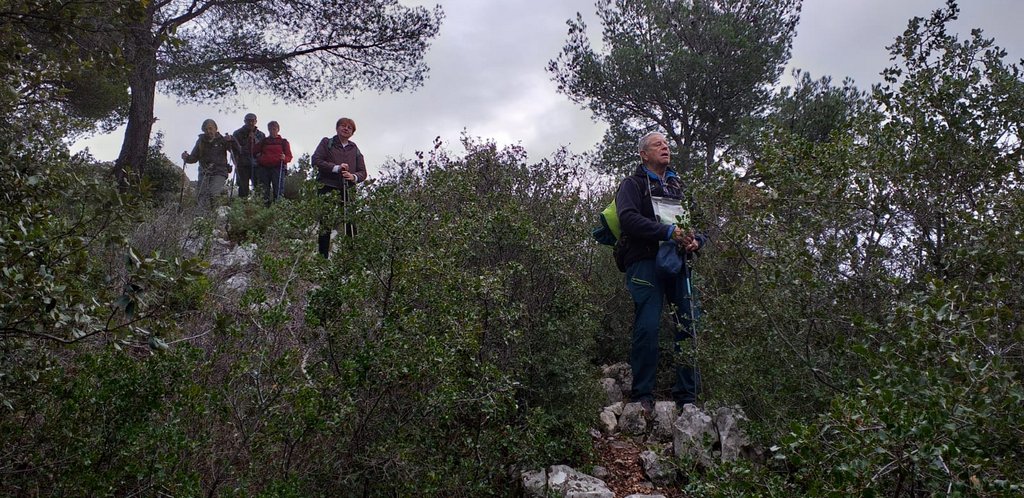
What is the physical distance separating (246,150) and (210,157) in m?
0.49

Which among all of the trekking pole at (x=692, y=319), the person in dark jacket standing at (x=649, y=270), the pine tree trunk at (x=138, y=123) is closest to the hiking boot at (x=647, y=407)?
the person in dark jacket standing at (x=649, y=270)

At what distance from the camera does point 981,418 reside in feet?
6.89

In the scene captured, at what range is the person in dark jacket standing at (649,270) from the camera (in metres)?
4.78

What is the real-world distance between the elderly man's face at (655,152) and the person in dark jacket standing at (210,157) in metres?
7.25

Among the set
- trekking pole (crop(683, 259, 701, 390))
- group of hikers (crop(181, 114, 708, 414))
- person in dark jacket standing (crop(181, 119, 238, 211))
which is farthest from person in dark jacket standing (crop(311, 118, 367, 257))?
person in dark jacket standing (crop(181, 119, 238, 211))

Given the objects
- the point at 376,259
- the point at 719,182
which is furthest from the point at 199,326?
the point at 719,182

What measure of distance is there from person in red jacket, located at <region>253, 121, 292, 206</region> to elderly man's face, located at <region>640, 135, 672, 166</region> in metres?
6.40

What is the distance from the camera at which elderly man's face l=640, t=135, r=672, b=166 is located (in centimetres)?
507

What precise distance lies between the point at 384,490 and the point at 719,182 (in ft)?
6.86

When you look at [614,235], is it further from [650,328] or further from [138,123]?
[138,123]

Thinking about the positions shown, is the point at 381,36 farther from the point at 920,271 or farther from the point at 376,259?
the point at 920,271

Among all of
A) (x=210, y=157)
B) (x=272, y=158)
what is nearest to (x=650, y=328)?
(x=272, y=158)

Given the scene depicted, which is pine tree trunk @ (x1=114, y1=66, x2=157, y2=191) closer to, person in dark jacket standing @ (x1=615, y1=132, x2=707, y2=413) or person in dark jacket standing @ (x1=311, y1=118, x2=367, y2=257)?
person in dark jacket standing @ (x1=311, y1=118, x2=367, y2=257)

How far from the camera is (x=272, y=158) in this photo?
34.4 ft
